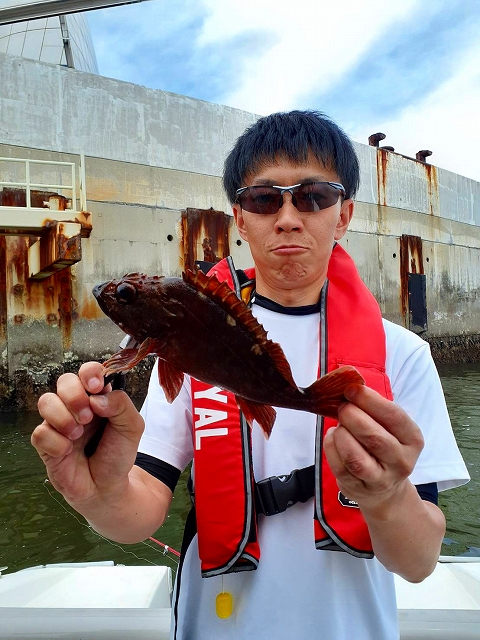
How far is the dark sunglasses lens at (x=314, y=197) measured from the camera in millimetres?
2045

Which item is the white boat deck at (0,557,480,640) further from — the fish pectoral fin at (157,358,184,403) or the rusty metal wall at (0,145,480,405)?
the rusty metal wall at (0,145,480,405)

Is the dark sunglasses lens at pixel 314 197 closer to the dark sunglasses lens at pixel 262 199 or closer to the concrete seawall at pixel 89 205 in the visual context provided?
the dark sunglasses lens at pixel 262 199

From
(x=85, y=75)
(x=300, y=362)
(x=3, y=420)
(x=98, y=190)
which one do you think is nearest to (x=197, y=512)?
(x=300, y=362)

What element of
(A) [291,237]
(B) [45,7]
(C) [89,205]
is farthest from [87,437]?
(C) [89,205]

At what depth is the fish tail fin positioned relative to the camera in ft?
4.53

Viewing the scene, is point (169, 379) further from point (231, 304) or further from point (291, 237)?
point (291, 237)

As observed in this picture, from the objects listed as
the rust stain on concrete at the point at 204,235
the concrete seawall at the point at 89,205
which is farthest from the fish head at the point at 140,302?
the rust stain on concrete at the point at 204,235

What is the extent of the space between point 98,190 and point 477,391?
41.8 ft

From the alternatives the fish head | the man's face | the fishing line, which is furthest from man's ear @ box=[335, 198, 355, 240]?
the fishing line

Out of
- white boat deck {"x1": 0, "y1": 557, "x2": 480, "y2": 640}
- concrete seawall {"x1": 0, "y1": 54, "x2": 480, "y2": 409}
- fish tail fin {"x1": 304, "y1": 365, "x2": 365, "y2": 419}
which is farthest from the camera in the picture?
concrete seawall {"x1": 0, "y1": 54, "x2": 480, "y2": 409}

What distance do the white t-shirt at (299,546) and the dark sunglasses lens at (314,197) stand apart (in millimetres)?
516

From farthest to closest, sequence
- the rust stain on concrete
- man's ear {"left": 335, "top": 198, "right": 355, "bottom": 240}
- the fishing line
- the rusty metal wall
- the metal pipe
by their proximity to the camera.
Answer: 1. the rust stain on concrete
2. the rusty metal wall
3. the fishing line
4. the metal pipe
5. man's ear {"left": 335, "top": 198, "right": 355, "bottom": 240}

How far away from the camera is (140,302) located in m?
1.45

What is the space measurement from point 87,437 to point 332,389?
2.87ft
